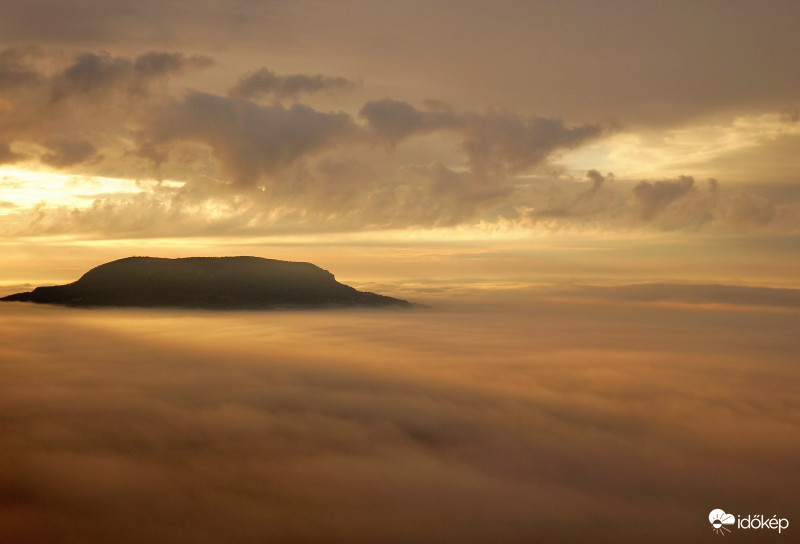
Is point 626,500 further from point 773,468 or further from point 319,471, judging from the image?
point 319,471

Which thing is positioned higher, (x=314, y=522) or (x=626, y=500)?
(x=314, y=522)

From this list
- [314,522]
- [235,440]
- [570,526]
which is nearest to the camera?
[314,522]

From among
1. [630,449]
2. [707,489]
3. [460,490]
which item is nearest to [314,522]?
[460,490]

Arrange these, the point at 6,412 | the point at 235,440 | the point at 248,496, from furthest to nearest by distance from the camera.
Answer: the point at 6,412, the point at 235,440, the point at 248,496

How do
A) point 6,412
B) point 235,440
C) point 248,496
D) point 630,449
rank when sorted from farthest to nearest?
point 630,449 < point 6,412 < point 235,440 < point 248,496

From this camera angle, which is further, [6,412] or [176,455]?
[6,412]

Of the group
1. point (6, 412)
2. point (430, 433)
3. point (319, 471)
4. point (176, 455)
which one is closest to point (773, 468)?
point (430, 433)

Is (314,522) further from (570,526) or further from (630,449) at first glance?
(630,449)

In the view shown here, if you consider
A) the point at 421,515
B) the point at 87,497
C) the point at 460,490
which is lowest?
the point at 421,515

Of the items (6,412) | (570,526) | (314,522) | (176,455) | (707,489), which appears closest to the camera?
(314,522)
